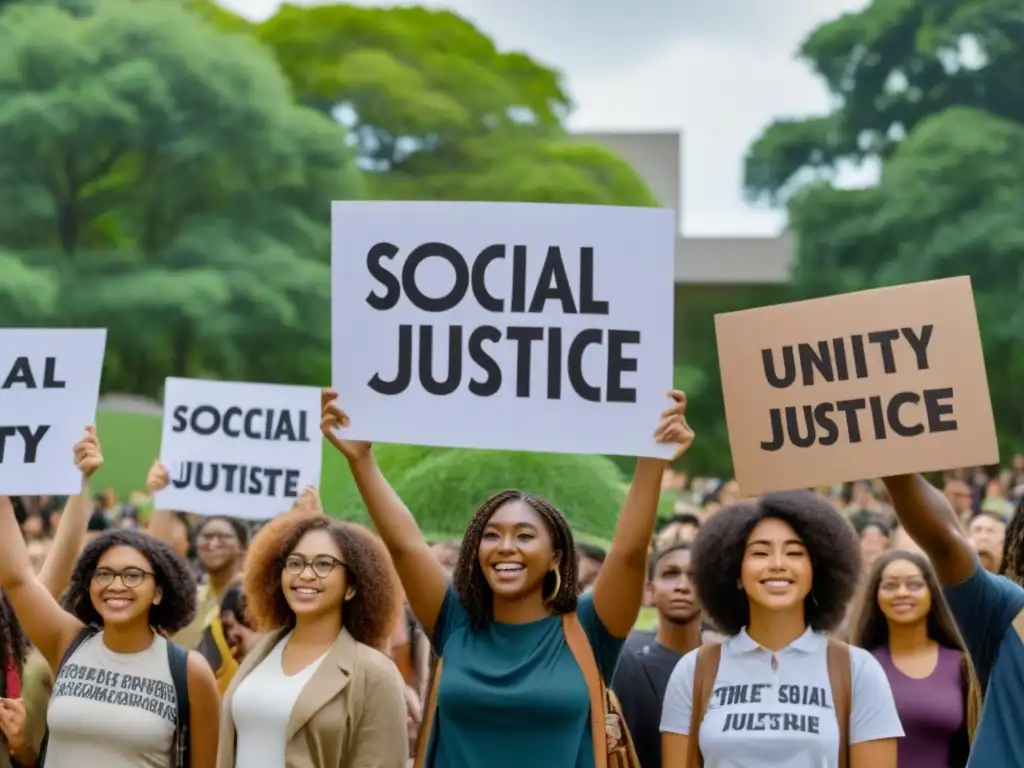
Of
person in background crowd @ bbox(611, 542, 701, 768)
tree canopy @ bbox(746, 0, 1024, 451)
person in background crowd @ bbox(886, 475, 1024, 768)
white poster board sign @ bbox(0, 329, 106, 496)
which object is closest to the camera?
person in background crowd @ bbox(886, 475, 1024, 768)

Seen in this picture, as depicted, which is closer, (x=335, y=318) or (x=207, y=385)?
(x=335, y=318)

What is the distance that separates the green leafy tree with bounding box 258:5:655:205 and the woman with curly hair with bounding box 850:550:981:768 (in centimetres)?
2795

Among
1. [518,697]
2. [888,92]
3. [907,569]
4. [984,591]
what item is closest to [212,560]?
[907,569]

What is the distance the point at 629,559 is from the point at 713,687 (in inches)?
15.7

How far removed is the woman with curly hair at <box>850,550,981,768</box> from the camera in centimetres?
591

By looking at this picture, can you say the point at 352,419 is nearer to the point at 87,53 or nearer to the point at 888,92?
the point at 87,53

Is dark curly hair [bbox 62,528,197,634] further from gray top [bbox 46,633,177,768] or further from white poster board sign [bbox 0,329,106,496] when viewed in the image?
white poster board sign [bbox 0,329,106,496]

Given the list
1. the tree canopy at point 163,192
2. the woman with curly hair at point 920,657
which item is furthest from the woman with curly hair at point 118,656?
the tree canopy at point 163,192

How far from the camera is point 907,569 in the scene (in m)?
6.30

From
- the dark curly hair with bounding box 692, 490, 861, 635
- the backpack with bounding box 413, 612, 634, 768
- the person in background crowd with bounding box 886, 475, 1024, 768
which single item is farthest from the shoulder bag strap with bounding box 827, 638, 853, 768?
the backpack with bounding box 413, 612, 634, 768

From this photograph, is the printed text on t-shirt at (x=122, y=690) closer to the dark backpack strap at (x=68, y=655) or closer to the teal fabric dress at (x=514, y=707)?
the dark backpack strap at (x=68, y=655)

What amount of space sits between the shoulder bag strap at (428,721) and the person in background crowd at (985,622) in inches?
49.1

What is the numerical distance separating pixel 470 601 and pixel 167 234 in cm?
2686

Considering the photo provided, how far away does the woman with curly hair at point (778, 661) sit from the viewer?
4.51 metres
